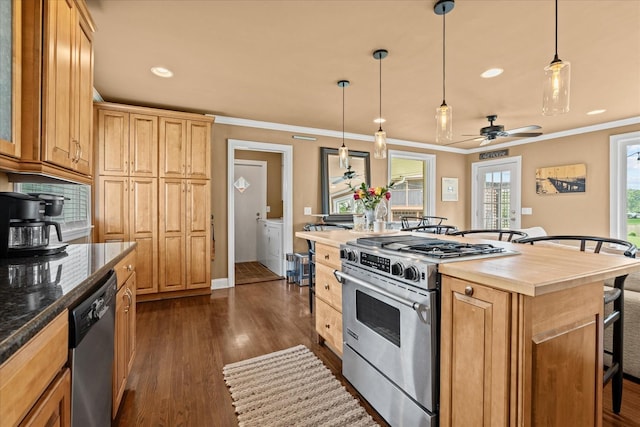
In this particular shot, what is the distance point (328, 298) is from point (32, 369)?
180 centimetres

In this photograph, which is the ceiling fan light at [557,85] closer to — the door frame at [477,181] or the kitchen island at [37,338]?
the kitchen island at [37,338]

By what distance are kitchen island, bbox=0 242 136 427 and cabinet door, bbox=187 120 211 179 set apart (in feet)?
8.95

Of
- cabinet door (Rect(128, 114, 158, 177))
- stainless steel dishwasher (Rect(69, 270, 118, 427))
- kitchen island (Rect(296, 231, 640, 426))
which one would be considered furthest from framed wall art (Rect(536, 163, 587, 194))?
stainless steel dishwasher (Rect(69, 270, 118, 427))

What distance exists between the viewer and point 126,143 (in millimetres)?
3580

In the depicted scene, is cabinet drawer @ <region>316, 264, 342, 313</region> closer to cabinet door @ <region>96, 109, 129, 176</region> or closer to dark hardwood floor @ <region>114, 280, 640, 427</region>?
dark hardwood floor @ <region>114, 280, 640, 427</region>

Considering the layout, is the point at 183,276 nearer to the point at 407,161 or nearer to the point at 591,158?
the point at 407,161

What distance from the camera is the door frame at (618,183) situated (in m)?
4.54

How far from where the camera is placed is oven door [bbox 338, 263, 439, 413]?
1368 mm

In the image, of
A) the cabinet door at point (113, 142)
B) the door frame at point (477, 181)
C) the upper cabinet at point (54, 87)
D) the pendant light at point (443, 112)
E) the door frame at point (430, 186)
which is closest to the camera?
the upper cabinet at point (54, 87)

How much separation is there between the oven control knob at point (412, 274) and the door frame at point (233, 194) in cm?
343

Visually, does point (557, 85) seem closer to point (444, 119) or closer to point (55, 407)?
point (444, 119)

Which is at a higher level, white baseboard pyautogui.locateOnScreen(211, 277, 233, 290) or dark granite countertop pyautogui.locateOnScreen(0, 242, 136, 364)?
dark granite countertop pyautogui.locateOnScreen(0, 242, 136, 364)

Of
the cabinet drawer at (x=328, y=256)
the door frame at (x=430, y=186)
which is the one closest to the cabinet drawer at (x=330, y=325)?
the cabinet drawer at (x=328, y=256)

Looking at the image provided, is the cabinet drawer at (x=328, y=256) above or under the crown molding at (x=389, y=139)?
under
